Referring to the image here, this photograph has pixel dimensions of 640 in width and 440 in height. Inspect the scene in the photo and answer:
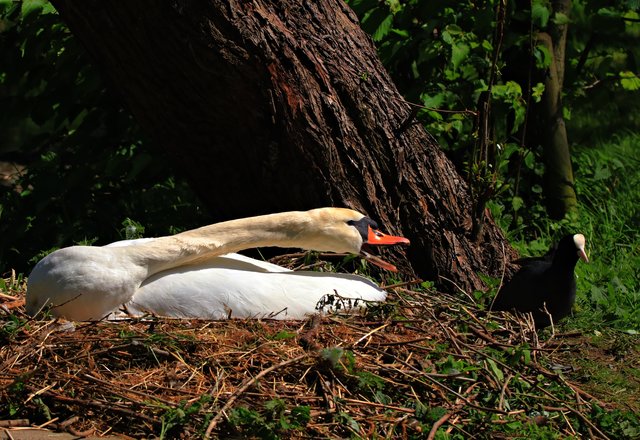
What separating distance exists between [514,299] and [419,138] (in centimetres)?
109

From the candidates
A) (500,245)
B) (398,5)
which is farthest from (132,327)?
(398,5)

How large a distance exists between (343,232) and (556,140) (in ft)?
8.50

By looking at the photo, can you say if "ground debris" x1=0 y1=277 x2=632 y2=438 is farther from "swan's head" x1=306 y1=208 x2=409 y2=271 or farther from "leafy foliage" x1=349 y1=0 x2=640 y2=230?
"leafy foliage" x1=349 y1=0 x2=640 y2=230

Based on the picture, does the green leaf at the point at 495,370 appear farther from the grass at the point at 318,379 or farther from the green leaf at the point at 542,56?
the green leaf at the point at 542,56

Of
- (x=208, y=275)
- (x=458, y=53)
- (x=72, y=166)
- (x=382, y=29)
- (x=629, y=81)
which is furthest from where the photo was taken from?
(x=629, y=81)

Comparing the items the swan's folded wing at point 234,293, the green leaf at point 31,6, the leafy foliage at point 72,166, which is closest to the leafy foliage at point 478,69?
the swan's folded wing at point 234,293

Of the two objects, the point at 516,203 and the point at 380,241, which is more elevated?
the point at 380,241

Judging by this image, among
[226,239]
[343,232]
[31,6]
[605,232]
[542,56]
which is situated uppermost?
[31,6]

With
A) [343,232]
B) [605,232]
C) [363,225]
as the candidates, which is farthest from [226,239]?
[605,232]

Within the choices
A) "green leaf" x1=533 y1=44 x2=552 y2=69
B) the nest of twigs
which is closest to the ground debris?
the nest of twigs

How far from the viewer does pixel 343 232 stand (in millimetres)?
5152

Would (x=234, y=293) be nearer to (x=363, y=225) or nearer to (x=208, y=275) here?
(x=208, y=275)

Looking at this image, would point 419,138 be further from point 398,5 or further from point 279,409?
point 279,409

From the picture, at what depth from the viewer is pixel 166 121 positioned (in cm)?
568
